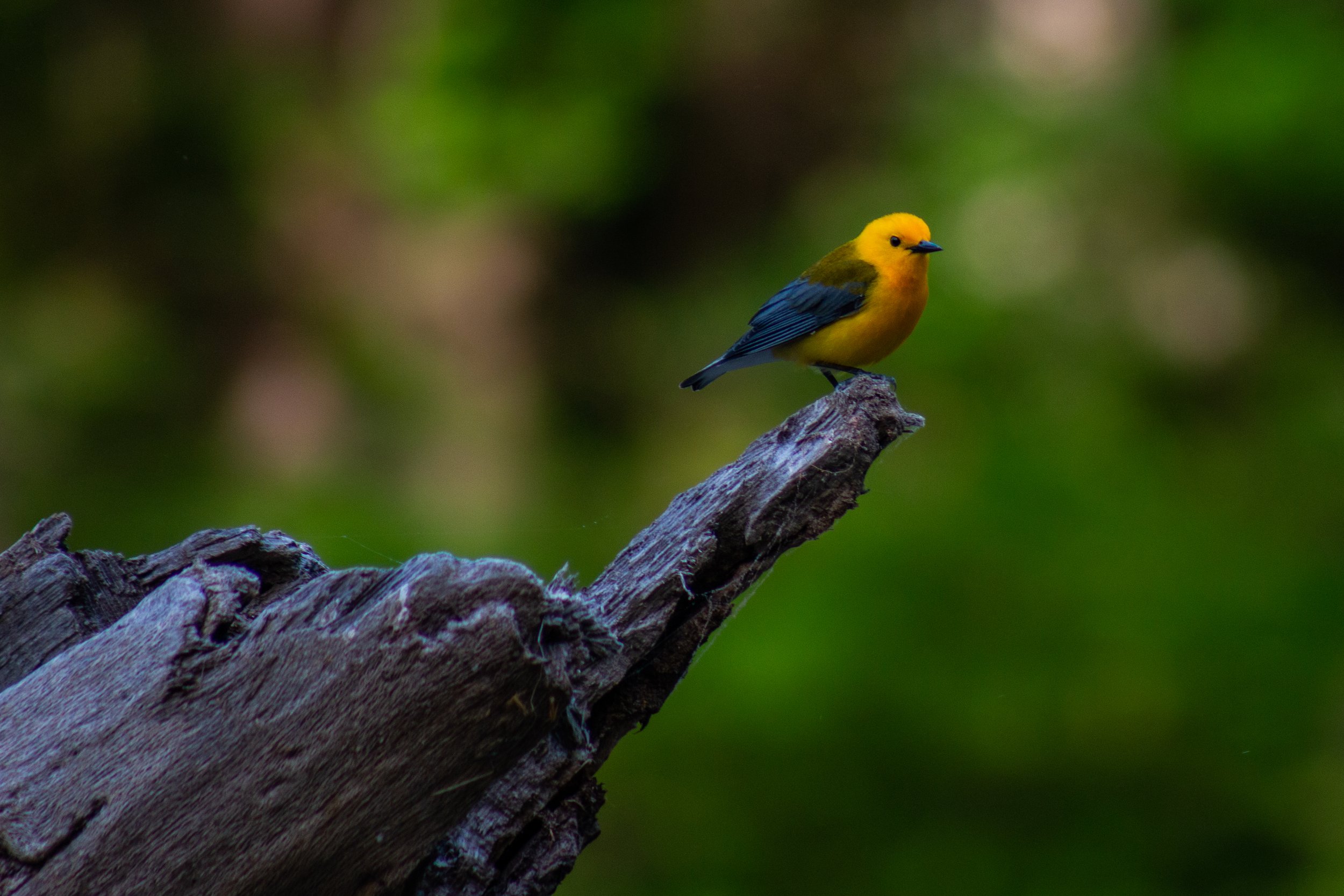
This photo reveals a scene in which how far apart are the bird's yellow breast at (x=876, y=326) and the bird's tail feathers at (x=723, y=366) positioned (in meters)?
→ 0.24

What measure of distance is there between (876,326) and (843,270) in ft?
1.04

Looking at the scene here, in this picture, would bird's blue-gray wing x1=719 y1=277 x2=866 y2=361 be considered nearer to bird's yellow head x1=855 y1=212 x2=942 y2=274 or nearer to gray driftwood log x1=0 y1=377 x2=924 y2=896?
bird's yellow head x1=855 y1=212 x2=942 y2=274

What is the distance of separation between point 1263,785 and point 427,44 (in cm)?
621

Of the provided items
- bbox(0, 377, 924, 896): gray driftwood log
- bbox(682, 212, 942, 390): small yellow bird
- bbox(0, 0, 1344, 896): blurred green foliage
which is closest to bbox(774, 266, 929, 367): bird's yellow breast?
bbox(682, 212, 942, 390): small yellow bird

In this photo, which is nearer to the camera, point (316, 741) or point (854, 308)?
point (316, 741)

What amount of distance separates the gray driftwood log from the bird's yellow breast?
2211 mm

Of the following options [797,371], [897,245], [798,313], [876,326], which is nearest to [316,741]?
[876,326]

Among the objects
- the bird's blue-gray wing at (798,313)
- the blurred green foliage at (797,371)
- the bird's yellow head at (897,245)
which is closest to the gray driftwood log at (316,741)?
the bird's blue-gray wing at (798,313)

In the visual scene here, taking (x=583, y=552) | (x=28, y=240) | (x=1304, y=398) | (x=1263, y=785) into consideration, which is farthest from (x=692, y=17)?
(x=1263, y=785)

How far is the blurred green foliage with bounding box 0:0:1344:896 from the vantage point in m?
5.65

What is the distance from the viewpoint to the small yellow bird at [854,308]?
13.4ft

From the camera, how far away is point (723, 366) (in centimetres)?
449

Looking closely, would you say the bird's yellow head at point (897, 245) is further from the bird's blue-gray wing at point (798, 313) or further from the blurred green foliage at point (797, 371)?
the blurred green foliage at point (797, 371)

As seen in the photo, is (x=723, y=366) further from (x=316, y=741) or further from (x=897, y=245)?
(x=316, y=741)
